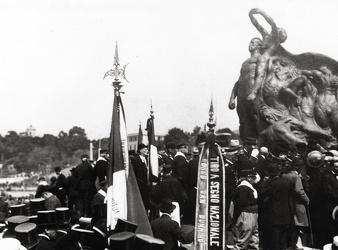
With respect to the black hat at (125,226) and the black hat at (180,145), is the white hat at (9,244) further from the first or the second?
the black hat at (180,145)

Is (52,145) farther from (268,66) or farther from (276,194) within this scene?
(276,194)

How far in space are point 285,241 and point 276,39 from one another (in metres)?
12.5

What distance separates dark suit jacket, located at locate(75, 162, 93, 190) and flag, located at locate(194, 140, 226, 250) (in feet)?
20.8

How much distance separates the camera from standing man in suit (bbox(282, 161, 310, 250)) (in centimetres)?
914

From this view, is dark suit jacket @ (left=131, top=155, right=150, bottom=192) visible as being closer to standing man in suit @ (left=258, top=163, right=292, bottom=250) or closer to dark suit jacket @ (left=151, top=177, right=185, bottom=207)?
dark suit jacket @ (left=151, top=177, right=185, bottom=207)

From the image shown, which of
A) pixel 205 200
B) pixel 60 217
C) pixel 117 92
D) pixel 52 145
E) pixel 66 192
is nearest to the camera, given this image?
pixel 205 200

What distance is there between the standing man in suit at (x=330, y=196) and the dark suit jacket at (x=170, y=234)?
125 inches

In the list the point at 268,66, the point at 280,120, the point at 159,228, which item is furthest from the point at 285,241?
the point at 268,66

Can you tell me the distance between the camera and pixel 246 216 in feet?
28.8

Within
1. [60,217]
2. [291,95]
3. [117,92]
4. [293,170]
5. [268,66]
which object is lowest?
[60,217]

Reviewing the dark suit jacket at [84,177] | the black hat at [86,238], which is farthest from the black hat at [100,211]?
the dark suit jacket at [84,177]

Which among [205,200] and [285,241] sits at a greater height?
[205,200]

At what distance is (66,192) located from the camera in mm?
13250

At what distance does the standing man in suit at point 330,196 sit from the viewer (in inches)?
367
